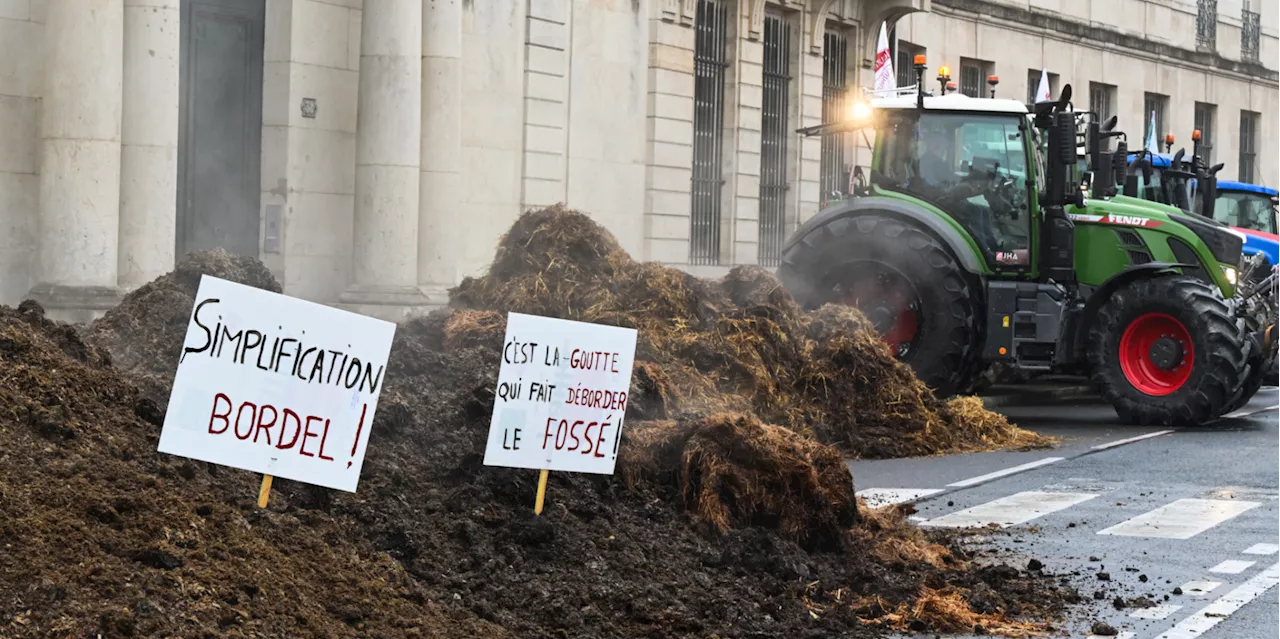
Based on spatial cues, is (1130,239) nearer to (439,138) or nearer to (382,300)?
(439,138)

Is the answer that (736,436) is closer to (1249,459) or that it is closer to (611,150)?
(1249,459)

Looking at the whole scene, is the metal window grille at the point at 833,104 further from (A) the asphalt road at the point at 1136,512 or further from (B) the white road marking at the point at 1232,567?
(B) the white road marking at the point at 1232,567

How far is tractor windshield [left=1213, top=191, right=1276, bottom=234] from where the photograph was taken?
26.0 meters

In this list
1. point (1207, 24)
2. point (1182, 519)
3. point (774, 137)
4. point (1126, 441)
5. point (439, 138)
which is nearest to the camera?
point (1182, 519)

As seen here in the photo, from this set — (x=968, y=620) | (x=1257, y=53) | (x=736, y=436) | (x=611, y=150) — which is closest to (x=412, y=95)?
(x=611, y=150)

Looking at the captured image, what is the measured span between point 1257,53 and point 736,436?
131ft

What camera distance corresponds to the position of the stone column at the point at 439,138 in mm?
19094

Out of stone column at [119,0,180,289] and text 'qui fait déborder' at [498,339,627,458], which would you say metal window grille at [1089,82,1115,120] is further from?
text 'qui fait déborder' at [498,339,627,458]

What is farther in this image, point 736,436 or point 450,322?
point 450,322

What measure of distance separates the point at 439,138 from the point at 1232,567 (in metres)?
11.4

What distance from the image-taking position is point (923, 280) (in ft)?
58.4

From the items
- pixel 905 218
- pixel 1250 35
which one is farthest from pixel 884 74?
pixel 1250 35

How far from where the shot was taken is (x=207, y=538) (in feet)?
21.8

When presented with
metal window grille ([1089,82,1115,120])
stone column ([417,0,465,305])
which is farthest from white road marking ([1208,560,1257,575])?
metal window grille ([1089,82,1115,120])
